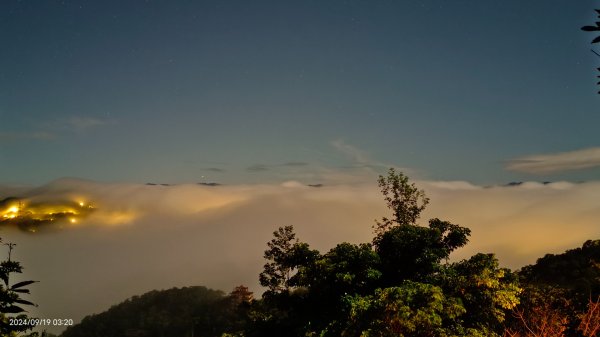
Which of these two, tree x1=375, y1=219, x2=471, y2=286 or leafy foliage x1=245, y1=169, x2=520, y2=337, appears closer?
leafy foliage x1=245, y1=169, x2=520, y2=337

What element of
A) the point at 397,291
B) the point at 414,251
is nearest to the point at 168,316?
the point at 414,251

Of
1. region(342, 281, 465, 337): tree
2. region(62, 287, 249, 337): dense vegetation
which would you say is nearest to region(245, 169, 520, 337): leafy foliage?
region(342, 281, 465, 337): tree

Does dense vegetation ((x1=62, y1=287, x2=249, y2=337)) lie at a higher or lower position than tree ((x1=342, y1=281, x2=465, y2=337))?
lower

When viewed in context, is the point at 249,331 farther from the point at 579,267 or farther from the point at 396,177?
the point at 579,267

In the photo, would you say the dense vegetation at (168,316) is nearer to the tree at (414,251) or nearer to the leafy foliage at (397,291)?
the leafy foliage at (397,291)

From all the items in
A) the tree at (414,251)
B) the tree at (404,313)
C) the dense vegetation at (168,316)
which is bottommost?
the dense vegetation at (168,316)

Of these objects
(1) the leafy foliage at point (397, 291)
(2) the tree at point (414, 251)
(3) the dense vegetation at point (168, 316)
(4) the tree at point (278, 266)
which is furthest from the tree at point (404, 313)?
(3) the dense vegetation at point (168, 316)

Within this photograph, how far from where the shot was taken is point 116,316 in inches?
4993

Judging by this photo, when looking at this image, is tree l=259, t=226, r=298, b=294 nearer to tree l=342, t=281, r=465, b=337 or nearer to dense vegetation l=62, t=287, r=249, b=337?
tree l=342, t=281, r=465, b=337

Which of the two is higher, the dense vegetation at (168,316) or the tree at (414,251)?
the tree at (414,251)

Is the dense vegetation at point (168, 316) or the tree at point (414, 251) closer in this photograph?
the tree at point (414, 251)

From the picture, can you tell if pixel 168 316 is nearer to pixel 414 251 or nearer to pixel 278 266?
pixel 278 266

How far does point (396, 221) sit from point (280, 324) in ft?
61.3

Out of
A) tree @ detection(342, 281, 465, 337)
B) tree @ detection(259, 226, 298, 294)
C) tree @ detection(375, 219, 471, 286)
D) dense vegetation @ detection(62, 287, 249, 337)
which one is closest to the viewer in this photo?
tree @ detection(342, 281, 465, 337)
